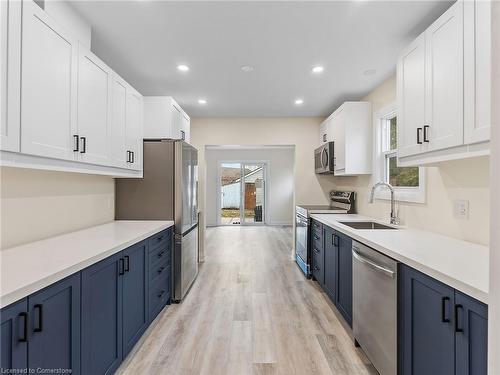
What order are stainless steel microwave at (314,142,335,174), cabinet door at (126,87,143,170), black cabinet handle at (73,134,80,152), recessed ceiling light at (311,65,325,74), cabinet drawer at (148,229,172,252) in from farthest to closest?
1. stainless steel microwave at (314,142,335,174)
2. recessed ceiling light at (311,65,325,74)
3. cabinet door at (126,87,143,170)
4. cabinet drawer at (148,229,172,252)
5. black cabinet handle at (73,134,80,152)

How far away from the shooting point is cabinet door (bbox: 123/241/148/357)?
1.85 metres

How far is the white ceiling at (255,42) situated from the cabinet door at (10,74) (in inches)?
29.6

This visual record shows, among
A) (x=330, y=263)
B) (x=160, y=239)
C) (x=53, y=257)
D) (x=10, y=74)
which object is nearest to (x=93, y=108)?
(x=10, y=74)

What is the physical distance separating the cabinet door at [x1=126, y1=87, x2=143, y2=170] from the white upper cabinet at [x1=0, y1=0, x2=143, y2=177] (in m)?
0.23

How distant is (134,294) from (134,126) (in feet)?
5.44

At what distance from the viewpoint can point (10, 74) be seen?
1.25m

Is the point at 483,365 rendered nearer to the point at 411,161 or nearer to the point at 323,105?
the point at 411,161

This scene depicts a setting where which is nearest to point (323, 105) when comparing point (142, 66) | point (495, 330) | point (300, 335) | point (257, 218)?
point (142, 66)

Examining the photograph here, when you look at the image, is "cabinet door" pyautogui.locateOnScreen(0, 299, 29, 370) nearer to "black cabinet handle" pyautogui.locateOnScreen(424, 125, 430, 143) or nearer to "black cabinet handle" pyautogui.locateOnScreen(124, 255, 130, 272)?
"black cabinet handle" pyautogui.locateOnScreen(124, 255, 130, 272)

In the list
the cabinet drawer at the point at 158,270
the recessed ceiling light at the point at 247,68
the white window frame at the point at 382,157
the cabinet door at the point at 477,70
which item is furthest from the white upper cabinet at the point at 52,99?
the white window frame at the point at 382,157

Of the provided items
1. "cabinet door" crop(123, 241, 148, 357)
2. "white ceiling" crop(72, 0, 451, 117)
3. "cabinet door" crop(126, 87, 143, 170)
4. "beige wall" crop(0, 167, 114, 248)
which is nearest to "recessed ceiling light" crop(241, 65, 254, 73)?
"white ceiling" crop(72, 0, 451, 117)

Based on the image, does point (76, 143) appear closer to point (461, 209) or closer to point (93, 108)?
point (93, 108)

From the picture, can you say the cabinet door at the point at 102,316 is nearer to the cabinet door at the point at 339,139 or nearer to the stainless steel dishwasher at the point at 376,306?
the stainless steel dishwasher at the point at 376,306

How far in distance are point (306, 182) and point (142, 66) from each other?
10.5 feet
